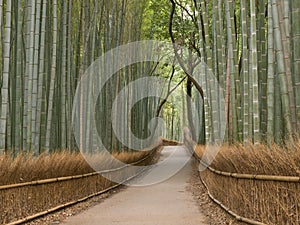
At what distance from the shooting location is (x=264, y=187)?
3115 mm

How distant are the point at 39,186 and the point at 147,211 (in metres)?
1.29

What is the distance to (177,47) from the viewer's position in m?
13.4

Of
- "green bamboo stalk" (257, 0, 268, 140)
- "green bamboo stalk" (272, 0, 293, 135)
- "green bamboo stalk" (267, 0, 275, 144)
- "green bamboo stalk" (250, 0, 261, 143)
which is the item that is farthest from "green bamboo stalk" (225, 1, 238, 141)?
"green bamboo stalk" (272, 0, 293, 135)

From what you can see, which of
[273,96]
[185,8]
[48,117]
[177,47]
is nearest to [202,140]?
[177,47]

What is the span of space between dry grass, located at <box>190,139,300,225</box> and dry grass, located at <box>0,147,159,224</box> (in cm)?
181

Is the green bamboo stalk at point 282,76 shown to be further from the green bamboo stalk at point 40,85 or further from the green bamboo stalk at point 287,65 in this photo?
the green bamboo stalk at point 40,85

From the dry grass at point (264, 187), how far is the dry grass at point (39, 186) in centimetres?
181

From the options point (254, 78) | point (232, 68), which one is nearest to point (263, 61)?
point (254, 78)

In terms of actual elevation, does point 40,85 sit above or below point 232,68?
below

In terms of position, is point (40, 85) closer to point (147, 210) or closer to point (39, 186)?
point (39, 186)

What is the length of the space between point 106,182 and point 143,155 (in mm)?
5017

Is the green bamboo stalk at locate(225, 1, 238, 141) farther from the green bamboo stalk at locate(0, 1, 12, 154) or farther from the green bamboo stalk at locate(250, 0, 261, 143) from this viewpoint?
the green bamboo stalk at locate(0, 1, 12, 154)

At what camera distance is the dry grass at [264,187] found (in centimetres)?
252

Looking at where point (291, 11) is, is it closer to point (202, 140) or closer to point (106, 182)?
point (106, 182)
